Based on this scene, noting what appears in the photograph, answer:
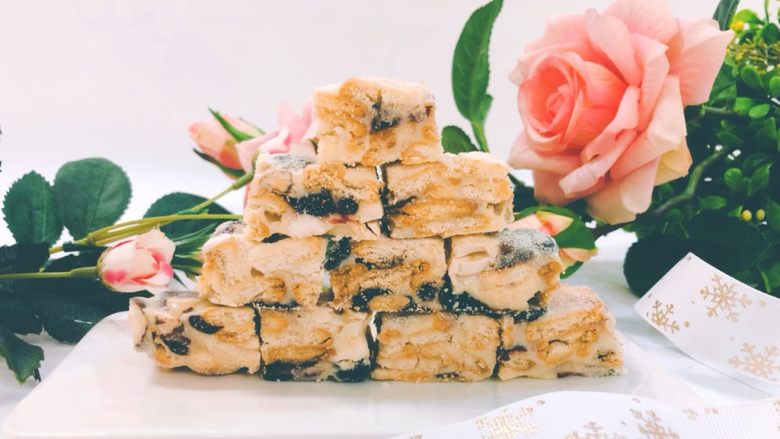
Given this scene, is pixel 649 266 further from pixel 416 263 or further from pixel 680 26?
pixel 416 263

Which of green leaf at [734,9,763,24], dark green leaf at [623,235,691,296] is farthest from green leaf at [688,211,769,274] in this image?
green leaf at [734,9,763,24]

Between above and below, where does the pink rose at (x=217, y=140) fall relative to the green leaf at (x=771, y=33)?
below

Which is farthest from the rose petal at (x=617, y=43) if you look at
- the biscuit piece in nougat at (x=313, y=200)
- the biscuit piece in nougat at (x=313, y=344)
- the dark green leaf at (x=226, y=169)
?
the dark green leaf at (x=226, y=169)

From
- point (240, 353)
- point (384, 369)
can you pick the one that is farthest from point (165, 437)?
point (384, 369)

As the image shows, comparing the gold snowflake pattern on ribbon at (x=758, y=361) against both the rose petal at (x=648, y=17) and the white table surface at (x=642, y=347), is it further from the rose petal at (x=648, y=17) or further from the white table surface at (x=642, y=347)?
the rose petal at (x=648, y=17)

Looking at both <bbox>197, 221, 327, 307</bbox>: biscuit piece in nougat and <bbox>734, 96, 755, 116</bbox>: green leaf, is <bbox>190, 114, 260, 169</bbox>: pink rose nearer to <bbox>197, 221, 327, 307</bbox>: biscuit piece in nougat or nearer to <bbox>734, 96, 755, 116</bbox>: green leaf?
<bbox>197, 221, 327, 307</bbox>: biscuit piece in nougat

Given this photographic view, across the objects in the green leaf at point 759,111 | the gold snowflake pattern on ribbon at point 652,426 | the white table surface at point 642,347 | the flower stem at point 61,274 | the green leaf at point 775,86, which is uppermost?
the green leaf at point 775,86

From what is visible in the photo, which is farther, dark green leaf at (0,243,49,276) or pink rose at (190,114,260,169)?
pink rose at (190,114,260,169)
